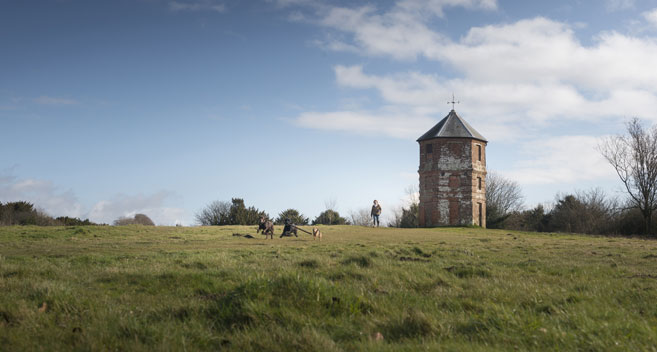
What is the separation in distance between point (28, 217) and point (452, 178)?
137 feet

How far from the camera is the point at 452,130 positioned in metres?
51.0

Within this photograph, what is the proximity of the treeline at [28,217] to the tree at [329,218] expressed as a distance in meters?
31.5

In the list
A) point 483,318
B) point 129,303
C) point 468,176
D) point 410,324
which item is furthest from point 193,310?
point 468,176

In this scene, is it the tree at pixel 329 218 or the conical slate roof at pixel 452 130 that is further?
the tree at pixel 329 218

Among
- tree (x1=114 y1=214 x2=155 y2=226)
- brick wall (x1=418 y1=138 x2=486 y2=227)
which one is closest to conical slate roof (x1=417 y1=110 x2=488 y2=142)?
brick wall (x1=418 y1=138 x2=486 y2=227)

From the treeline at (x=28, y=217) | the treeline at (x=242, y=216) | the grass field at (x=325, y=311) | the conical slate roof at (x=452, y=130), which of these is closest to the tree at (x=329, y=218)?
the treeline at (x=242, y=216)

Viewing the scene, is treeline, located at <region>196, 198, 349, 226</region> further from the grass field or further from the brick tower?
the grass field

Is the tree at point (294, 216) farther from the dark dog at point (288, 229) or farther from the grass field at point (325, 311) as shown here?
the grass field at point (325, 311)

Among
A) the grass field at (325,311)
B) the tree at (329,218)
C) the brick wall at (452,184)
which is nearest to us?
the grass field at (325,311)

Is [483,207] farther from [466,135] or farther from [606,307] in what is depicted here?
[606,307]

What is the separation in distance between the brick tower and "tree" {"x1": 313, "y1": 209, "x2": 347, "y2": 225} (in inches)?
699

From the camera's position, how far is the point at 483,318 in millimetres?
5391

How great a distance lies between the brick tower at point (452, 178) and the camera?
161 feet

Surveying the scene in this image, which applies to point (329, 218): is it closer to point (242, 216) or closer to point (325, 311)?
point (242, 216)
